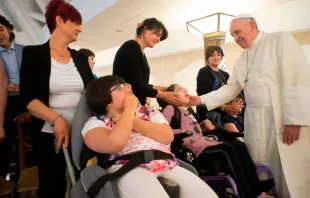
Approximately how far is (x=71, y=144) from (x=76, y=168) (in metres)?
0.15

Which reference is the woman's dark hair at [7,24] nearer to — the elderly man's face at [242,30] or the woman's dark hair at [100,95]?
the woman's dark hair at [100,95]

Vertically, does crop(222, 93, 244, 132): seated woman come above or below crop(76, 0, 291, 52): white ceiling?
below

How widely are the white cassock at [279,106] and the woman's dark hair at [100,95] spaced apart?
121 cm

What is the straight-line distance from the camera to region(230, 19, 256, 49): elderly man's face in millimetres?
2139

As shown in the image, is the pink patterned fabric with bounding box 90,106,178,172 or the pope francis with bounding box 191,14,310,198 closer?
the pink patterned fabric with bounding box 90,106,178,172

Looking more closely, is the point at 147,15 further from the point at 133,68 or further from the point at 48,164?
the point at 48,164

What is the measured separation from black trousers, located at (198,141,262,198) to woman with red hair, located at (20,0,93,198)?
3.39 feet

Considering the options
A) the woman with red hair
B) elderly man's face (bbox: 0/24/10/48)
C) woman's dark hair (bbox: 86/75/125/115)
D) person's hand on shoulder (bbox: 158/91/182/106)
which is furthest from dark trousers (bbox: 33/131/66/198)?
elderly man's face (bbox: 0/24/10/48)

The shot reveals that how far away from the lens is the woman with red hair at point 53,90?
4.83 ft

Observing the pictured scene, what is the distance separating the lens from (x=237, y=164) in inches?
72.8

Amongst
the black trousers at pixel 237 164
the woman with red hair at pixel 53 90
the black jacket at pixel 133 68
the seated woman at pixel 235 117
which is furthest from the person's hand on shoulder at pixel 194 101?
the woman with red hair at pixel 53 90

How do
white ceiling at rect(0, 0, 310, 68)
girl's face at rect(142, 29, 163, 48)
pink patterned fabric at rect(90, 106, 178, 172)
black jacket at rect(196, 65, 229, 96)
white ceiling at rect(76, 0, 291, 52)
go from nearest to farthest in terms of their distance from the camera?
pink patterned fabric at rect(90, 106, 178, 172) < girl's face at rect(142, 29, 163, 48) < black jacket at rect(196, 65, 229, 96) < white ceiling at rect(76, 0, 291, 52) < white ceiling at rect(0, 0, 310, 68)

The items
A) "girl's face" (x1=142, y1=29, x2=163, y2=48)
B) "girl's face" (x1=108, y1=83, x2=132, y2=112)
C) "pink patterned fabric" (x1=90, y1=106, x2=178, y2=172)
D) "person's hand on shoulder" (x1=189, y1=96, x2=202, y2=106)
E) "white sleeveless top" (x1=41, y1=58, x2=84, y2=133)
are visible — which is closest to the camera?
"pink patterned fabric" (x1=90, y1=106, x2=178, y2=172)

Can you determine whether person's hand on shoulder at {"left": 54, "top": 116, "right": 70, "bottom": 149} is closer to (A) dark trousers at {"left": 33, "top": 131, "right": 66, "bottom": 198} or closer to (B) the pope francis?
(A) dark trousers at {"left": 33, "top": 131, "right": 66, "bottom": 198}
